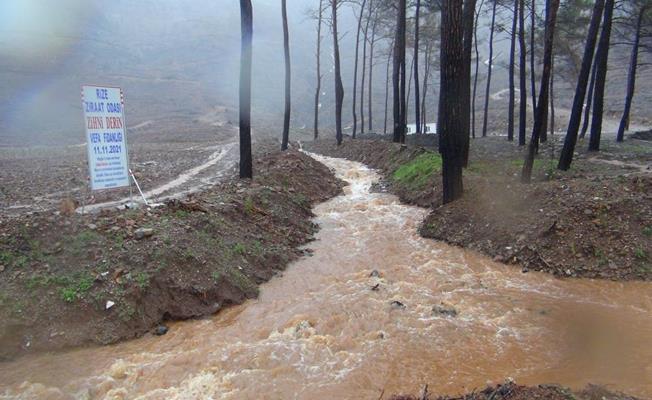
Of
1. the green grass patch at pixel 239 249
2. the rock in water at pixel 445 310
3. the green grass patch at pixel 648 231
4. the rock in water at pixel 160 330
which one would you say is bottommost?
the rock in water at pixel 160 330

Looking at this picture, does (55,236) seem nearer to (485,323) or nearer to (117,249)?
(117,249)

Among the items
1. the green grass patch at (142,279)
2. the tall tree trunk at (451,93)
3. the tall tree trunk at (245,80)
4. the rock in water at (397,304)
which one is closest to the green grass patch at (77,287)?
the green grass patch at (142,279)

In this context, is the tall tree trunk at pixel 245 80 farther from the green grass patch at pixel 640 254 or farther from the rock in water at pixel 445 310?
the green grass patch at pixel 640 254

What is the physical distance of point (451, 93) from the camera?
37.4ft

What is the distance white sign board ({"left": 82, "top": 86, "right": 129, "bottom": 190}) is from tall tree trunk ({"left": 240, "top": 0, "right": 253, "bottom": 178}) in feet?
17.3

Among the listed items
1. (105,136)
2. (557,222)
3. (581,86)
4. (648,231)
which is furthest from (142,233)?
(581,86)

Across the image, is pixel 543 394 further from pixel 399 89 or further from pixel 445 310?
pixel 399 89

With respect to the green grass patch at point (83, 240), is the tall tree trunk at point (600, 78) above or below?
above

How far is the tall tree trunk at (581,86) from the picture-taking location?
1294cm

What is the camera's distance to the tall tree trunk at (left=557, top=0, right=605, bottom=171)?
42.4 ft

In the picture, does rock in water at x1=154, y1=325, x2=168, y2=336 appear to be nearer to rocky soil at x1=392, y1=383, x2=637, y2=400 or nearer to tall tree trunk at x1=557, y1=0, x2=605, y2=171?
rocky soil at x1=392, y1=383, x2=637, y2=400

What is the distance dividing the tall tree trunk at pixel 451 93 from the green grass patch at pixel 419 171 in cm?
264

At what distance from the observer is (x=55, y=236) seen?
8.28 metres

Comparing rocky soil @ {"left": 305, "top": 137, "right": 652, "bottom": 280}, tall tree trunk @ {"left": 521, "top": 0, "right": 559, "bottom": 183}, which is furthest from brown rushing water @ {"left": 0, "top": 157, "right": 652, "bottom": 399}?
tall tree trunk @ {"left": 521, "top": 0, "right": 559, "bottom": 183}
